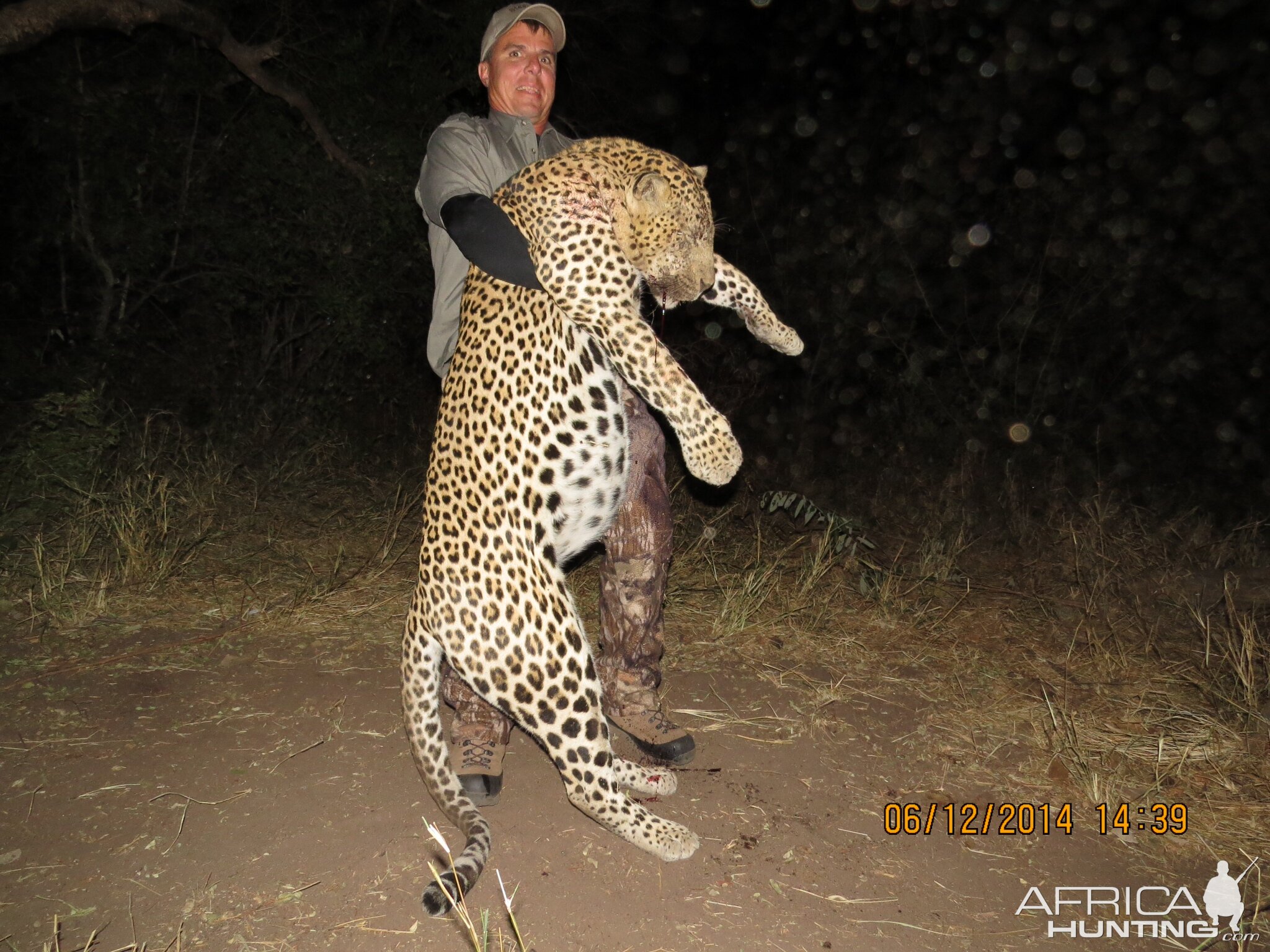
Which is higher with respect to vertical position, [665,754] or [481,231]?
[481,231]

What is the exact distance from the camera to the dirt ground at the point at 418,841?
2443 mm

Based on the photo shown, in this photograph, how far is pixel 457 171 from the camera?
283 centimetres

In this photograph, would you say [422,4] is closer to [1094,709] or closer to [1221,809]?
[1094,709]

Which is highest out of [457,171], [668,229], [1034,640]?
[457,171]

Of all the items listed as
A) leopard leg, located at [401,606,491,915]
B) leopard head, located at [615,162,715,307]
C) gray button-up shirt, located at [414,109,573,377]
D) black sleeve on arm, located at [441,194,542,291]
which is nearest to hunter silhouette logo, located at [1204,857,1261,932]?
leopard leg, located at [401,606,491,915]

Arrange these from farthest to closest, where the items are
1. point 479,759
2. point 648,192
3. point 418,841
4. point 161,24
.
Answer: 1. point 161,24
2. point 479,759
3. point 418,841
4. point 648,192

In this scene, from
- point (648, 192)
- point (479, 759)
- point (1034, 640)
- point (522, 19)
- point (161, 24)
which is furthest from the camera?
point (161, 24)

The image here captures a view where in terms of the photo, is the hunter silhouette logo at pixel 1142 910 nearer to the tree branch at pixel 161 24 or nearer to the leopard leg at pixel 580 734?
the leopard leg at pixel 580 734

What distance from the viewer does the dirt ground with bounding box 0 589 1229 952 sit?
2.44 meters

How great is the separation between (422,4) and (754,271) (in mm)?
4397

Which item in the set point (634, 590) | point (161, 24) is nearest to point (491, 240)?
point (634, 590)

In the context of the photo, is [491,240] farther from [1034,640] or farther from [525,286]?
[1034,640]

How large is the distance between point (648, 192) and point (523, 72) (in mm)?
827

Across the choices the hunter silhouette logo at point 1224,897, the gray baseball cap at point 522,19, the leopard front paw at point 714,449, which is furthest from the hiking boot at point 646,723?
the gray baseball cap at point 522,19
